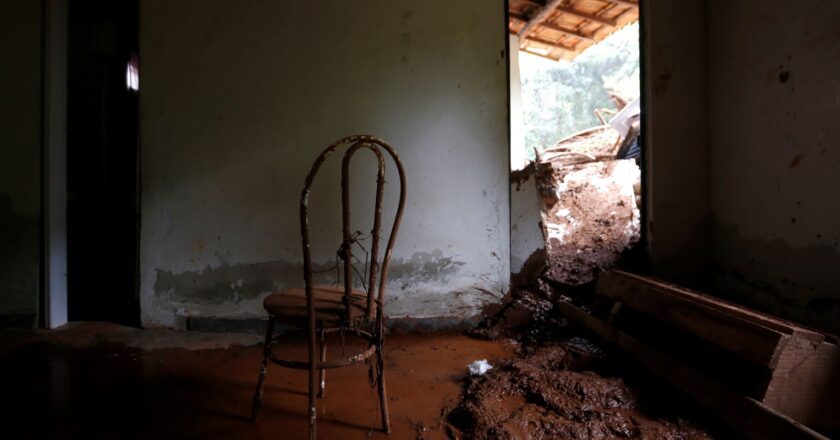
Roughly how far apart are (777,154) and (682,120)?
0.66m

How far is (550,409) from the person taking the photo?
6.31 ft

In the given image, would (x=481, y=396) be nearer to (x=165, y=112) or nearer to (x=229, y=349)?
(x=229, y=349)

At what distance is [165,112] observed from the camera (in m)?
3.13

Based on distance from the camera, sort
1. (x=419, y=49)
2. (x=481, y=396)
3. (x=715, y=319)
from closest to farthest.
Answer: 1. (x=715, y=319)
2. (x=481, y=396)
3. (x=419, y=49)

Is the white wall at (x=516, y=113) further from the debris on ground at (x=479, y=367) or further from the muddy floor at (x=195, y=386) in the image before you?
the debris on ground at (x=479, y=367)

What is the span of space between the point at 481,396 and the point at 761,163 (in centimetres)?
207

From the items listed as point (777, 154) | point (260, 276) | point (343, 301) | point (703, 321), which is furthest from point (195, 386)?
point (777, 154)

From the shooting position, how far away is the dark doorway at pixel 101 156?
3.28 m

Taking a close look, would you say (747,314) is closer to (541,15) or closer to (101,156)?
(101,156)

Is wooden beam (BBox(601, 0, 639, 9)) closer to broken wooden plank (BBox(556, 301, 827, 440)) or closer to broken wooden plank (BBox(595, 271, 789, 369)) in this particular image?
broken wooden plank (BBox(595, 271, 789, 369))

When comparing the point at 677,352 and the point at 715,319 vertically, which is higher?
the point at 715,319

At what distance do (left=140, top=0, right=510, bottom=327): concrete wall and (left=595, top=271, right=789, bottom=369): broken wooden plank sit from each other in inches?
35.8

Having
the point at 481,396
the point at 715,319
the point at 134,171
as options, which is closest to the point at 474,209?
the point at 481,396

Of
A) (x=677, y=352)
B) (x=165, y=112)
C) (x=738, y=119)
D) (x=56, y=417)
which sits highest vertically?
(x=165, y=112)
